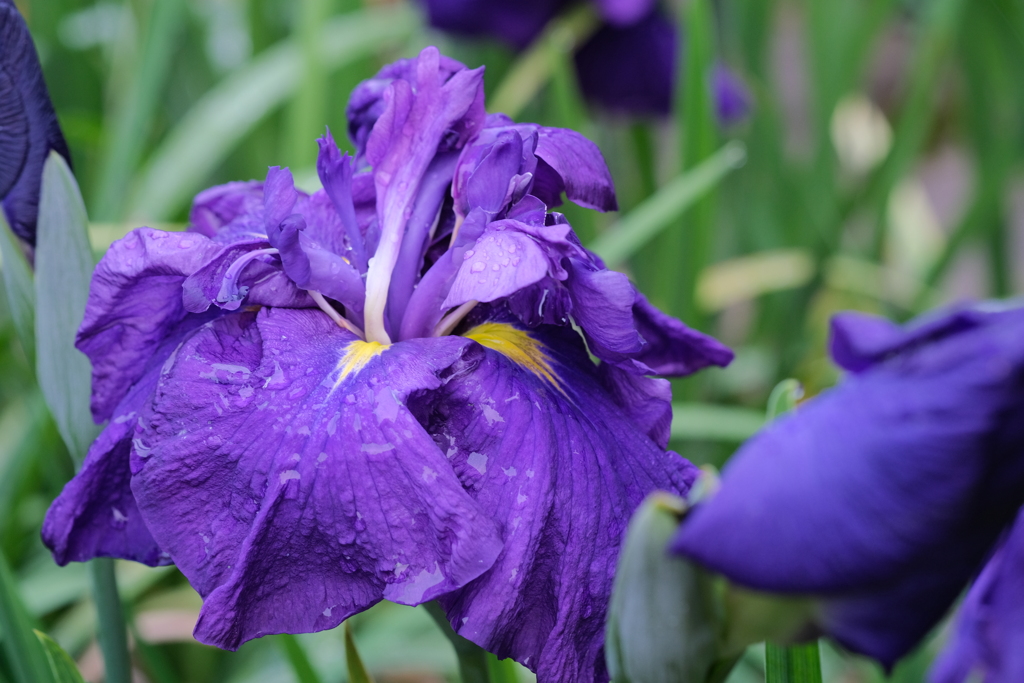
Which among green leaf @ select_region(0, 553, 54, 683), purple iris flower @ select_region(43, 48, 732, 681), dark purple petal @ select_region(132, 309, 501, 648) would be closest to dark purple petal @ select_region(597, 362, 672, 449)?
purple iris flower @ select_region(43, 48, 732, 681)

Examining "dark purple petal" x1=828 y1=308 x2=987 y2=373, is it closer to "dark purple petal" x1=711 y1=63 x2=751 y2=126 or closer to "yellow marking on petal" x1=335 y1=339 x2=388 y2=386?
"yellow marking on petal" x1=335 y1=339 x2=388 y2=386

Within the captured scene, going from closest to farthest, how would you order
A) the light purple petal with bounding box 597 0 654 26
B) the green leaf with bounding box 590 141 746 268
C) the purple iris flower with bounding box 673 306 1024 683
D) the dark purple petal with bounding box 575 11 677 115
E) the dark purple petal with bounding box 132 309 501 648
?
1. the purple iris flower with bounding box 673 306 1024 683
2. the dark purple petal with bounding box 132 309 501 648
3. the green leaf with bounding box 590 141 746 268
4. the light purple petal with bounding box 597 0 654 26
5. the dark purple petal with bounding box 575 11 677 115

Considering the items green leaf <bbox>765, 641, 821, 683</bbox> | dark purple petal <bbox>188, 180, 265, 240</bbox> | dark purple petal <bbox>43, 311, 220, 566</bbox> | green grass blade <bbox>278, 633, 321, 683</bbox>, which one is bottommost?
green grass blade <bbox>278, 633, 321, 683</bbox>

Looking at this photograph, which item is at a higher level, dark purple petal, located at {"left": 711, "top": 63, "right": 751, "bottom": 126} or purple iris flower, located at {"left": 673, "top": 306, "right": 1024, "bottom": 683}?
purple iris flower, located at {"left": 673, "top": 306, "right": 1024, "bottom": 683}

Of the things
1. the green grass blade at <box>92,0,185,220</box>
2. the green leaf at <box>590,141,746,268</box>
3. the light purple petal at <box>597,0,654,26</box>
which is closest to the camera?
the green leaf at <box>590,141,746,268</box>

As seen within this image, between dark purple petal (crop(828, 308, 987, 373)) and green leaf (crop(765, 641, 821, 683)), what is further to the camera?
green leaf (crop(765, 641, 821, 683))

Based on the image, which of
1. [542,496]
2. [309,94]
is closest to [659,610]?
[542,496]

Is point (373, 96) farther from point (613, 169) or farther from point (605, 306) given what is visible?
point (613, 169)

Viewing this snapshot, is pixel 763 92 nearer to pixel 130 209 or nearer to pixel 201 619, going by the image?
pixel 130 209
